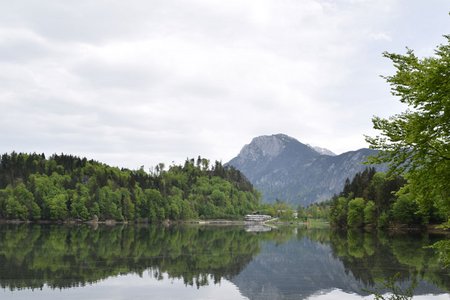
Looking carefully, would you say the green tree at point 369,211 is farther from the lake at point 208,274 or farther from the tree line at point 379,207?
the lake at point 208,274

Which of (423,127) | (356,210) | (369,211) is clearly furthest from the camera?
(356,210)

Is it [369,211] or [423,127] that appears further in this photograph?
[369,211]

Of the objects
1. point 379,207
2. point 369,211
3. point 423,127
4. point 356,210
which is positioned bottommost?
point 369,211

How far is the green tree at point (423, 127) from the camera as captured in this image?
864 inches

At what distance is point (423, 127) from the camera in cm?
2314

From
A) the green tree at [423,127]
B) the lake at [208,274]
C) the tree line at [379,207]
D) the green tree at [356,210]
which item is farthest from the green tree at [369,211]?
the green tree at [423,127]

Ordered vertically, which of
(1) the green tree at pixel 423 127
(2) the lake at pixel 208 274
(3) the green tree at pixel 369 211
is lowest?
(2) the lake at pixel 208 274

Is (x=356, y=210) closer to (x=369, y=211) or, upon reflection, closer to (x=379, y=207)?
(x=369, y=211)

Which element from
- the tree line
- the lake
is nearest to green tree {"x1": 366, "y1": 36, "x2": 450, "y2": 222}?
the lake

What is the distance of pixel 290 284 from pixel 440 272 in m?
17.0

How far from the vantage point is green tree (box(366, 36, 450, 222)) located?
21953mm

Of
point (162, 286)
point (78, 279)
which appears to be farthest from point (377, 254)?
point (78, 279)

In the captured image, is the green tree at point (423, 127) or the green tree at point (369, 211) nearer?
the green tree at point (423, 127)

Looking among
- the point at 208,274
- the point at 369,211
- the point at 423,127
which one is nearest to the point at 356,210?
the point at 369,211
